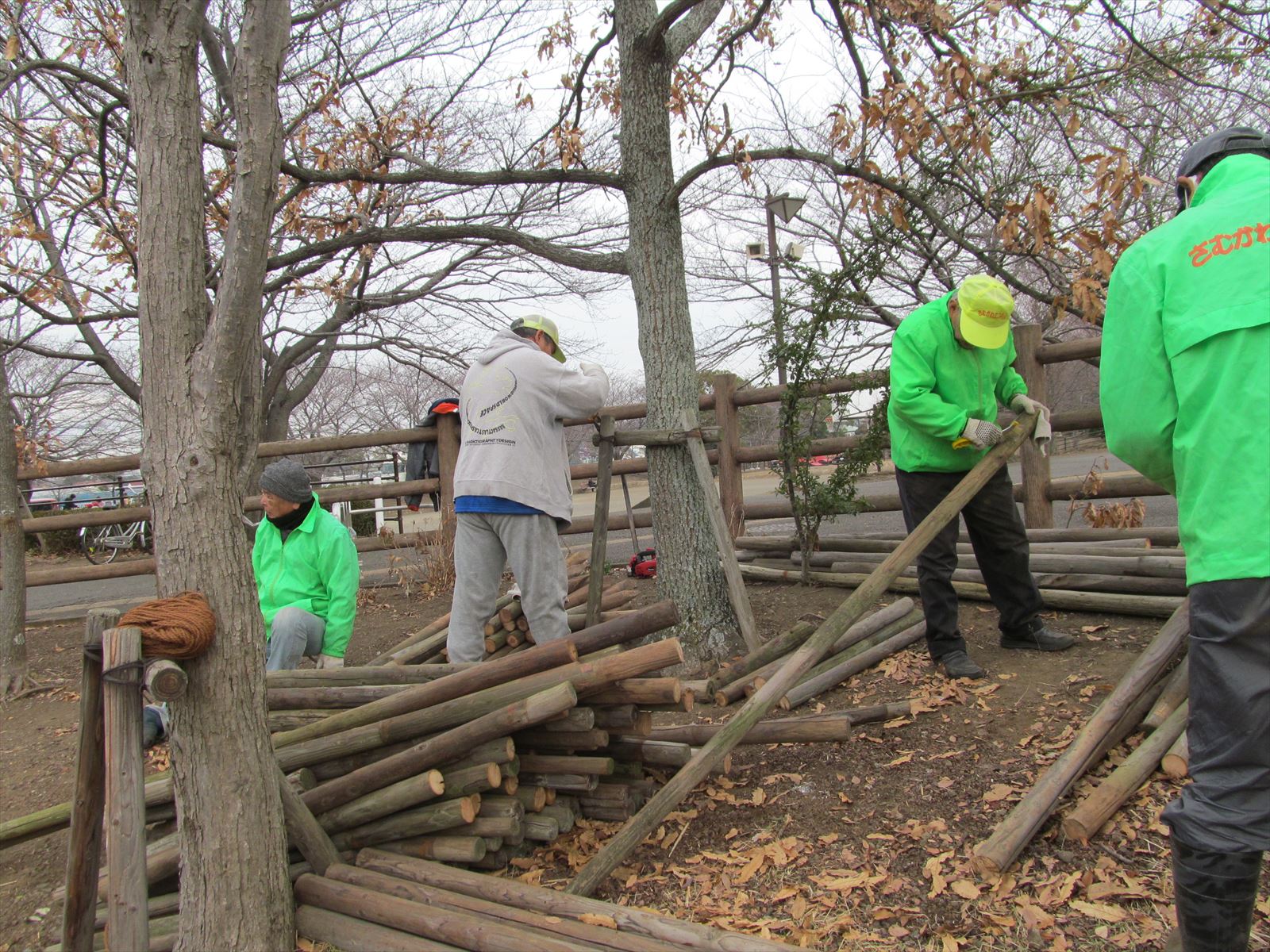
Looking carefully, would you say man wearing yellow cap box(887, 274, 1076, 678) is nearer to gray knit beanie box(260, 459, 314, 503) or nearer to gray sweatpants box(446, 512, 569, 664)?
gray sweatpants box(446, 512, 569, 664)

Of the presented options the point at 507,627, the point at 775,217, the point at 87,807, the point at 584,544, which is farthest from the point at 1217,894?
the point at 775,217

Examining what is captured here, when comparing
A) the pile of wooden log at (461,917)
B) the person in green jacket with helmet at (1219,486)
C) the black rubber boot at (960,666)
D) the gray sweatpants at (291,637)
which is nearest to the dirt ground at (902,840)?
the black rubber boot at (960,666)

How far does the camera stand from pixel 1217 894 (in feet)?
6.55

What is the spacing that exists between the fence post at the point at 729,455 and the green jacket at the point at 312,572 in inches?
136

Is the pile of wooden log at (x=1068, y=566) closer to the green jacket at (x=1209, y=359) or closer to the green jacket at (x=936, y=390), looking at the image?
the green jacket at (x=936, y=390)

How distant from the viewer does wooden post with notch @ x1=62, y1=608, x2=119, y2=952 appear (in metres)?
2.50

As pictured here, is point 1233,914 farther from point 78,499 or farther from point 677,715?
point 78,499

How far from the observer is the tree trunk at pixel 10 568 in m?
5.84

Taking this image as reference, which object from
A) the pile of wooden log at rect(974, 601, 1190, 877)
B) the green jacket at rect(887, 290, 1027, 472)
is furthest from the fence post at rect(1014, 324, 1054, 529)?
the pile of wooden log at rect(974, 601, 1190, 877)

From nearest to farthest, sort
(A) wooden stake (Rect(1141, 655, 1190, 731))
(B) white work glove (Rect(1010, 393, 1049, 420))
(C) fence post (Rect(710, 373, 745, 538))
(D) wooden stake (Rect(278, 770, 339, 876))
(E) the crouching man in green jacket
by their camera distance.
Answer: (D) wooden stake (Rect(278, 770, 339, 876)), (A) wooden stake (Rect(1141, 655, 1190, 731)), (B) white work glove (Rect(1010, 393, 1049, 420)), (E) the crouching man in green jacket, (C) fence post (Rect(710, 373, 745, 538))

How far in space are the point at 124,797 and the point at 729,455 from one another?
18.4 feet

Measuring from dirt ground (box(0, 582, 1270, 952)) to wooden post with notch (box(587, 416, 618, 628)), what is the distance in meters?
1.00

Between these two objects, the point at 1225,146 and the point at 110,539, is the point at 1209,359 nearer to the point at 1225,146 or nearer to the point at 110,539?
the point at 1225,146

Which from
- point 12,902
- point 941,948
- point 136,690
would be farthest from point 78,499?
point 941,948
